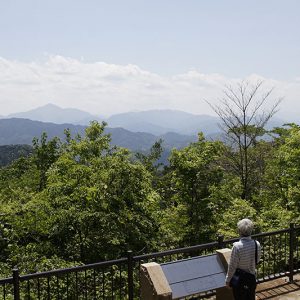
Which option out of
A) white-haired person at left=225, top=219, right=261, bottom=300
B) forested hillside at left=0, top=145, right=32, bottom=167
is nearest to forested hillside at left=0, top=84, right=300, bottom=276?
white-haired person at left=225, top=219, right=261, bottom=300

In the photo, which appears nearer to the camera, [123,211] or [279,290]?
[279,290]

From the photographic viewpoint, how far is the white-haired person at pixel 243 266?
211 inches

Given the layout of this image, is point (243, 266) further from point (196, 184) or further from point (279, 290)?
point (196, 184)

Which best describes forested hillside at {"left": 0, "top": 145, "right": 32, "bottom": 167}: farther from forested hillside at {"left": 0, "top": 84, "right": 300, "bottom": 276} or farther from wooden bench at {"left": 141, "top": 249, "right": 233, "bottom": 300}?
wooden bench at {"left": 141, "top": 249, "right": 233, "bottom": 300}

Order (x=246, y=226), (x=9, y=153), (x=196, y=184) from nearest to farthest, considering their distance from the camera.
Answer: (x=246, y=226) → (x=196, y=184) → (x=9, y=153)

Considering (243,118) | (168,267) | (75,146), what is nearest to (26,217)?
(75,146)

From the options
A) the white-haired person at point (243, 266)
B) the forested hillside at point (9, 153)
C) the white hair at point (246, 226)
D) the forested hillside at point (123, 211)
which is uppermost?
the white hair at point (246, 226)

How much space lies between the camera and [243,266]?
17.7 feet

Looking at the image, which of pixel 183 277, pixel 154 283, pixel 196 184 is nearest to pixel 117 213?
pixel 196 184

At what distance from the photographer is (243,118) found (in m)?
24.2

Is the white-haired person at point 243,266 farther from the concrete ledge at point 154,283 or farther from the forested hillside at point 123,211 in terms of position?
the forested hillside at point 123,211

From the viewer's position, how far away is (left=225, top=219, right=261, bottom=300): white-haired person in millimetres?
5352

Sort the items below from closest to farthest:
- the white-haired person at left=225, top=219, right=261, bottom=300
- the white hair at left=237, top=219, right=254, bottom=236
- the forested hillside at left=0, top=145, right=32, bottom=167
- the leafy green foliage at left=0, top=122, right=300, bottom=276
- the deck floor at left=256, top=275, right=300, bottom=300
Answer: the white hair at left=237, top=219, right=254, bottom=236 → the white-haired person at left=225, top=219, right=261, bottom=300 → the deck floor at left=256, top=275, right=300, bottom=300 → the leafy green foliage at left=0, top=122, right=300, bottom=276 → the forested hillside at left=0, top=145, right=32, bottom=167

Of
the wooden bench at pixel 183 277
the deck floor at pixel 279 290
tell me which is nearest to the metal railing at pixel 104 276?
the deck floor at pixel 279 290
